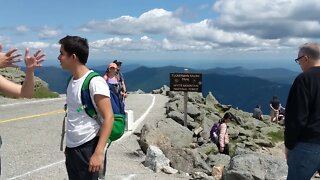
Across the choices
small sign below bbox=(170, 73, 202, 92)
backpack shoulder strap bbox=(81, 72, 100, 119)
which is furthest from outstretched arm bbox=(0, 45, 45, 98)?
small sign below bbox=(170, 73, 202, 92)

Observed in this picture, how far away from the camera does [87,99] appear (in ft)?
15.7

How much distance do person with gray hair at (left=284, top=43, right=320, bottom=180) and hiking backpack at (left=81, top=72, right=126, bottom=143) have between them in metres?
1.96

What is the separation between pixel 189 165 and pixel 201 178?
1185mm

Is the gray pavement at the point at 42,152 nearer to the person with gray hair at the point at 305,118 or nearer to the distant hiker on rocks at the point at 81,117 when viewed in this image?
the distant hiker on rocks at the point at 81,117

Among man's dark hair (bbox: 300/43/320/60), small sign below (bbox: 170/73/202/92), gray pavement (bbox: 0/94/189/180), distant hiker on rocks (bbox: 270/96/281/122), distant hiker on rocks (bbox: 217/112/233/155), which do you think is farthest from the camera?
distant hiker on rocks (bbox: 270/96/281/122)

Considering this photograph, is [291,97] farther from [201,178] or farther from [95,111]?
[201,178]

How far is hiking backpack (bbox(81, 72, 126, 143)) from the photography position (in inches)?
188

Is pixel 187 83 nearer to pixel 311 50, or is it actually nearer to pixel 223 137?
pixel 223 137

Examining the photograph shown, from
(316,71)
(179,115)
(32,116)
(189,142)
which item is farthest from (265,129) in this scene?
(316,71)

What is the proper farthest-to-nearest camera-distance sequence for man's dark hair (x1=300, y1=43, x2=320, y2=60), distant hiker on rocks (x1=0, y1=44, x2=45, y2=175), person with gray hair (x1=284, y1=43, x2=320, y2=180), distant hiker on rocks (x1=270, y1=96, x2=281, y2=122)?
distant hiker on rocks (x1=270, y1=96, x2=281, y2=122), man's dark hair (x1=300, y1=43, x2=320, y2=60), person with gray hair (x1=284, y1=43, x2=320, y2=180), distant hiker on rocks (x1=0, y1=44, x2=45, y2=175)

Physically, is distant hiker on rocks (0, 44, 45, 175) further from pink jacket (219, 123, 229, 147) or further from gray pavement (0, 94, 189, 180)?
pink jacket (219, 123, 229, 147)

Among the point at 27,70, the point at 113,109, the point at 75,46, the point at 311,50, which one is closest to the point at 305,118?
the point at 311,50

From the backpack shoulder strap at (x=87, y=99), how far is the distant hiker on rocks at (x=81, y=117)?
0.08ft

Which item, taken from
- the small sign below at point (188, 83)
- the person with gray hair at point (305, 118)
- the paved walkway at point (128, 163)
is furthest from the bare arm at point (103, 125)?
the small sign below at point (188, 83)
